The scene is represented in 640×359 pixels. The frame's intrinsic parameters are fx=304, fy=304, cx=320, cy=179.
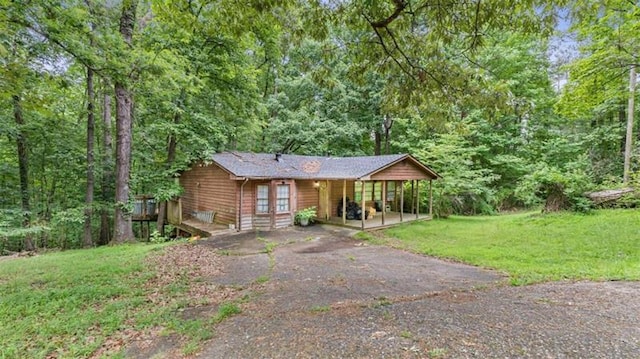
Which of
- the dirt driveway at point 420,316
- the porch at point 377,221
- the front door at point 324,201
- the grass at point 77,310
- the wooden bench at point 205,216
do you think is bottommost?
the grass at point 77,310

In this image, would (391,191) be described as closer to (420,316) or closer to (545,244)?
(545,244)

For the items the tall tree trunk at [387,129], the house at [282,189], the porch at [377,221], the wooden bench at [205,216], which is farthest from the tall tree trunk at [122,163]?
the tall tree trunk at [387,129]

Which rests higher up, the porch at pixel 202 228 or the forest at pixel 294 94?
the forest at pixel 294 94

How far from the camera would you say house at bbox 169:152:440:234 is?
12250 mm

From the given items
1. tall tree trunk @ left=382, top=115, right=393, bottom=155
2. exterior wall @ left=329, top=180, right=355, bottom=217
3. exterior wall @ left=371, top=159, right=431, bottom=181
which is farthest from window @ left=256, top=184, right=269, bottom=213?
tall tree trunk @ left=382, top=115, right=393, bottom=155

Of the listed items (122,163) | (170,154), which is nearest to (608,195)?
(122,163)

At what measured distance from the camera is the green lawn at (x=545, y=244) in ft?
20.2

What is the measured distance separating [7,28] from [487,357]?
26.6 feet

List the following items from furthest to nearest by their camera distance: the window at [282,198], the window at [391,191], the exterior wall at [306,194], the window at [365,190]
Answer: the window at [391,191], the window at [365,190], the exterior wall at [306,194], the window at [282,198]

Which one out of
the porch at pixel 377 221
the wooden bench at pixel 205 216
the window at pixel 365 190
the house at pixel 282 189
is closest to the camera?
the house at pixel 282 189

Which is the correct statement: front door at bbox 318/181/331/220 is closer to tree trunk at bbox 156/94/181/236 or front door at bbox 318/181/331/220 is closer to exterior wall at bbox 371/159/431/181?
exterior wall at bbox 371/159/431/181

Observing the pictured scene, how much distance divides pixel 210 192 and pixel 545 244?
12546mm

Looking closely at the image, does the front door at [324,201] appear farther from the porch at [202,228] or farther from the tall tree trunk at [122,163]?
the tall tree trunk at [122,163]

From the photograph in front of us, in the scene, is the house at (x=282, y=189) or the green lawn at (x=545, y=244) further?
the house at (x=282, y=189)
